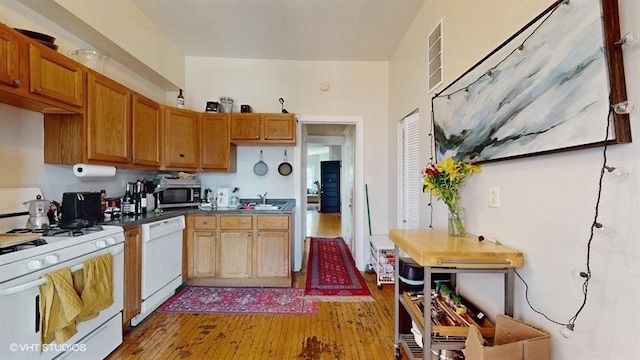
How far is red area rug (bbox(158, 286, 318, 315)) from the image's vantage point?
2850mm

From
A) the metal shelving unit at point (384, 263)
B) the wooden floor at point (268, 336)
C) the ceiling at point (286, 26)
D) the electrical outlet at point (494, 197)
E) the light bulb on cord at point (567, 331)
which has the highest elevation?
the ceiling at point (286, 26)

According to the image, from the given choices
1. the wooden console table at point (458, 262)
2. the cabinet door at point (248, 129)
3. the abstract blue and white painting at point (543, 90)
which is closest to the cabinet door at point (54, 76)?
the cabinet door at point (248, 129)

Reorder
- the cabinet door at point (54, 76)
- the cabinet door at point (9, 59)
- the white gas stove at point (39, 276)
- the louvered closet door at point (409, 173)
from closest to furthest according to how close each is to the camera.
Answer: the white gas stove at point (39, 276), the cabinet door at point (9, 59), the cabinet door at point (54, 76), the louvered closet door at point (409, 173)

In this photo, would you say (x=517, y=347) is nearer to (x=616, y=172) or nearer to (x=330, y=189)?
(x=616, y=172)

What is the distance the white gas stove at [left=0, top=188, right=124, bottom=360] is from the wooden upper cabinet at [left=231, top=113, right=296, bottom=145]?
188 cm

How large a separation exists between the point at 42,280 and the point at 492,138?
2520 millimetres

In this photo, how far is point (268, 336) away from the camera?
2379 mm

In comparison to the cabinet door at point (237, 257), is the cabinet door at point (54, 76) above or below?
above

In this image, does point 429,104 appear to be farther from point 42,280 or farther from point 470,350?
point 42,280

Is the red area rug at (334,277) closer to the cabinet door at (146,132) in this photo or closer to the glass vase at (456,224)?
the glass vase at (456,224)

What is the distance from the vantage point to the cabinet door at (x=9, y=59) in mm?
1617

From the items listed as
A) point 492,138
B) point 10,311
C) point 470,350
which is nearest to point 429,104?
point 492,138

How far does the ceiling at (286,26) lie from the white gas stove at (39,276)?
6.96ft

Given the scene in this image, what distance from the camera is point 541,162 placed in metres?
1.31
